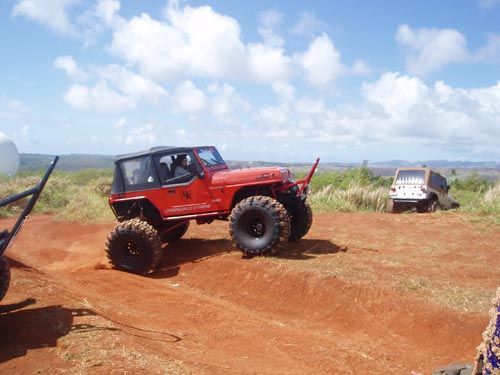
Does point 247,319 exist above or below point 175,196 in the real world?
below

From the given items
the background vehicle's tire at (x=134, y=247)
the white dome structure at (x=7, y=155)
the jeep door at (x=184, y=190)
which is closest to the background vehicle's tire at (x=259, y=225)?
the jeep door at (x=184, y=190)

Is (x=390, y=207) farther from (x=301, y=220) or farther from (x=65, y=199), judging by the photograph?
(x=65, y=199)

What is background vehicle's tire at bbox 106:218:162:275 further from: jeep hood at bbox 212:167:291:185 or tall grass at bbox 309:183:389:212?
tall grass at bbox 309:183:389:212

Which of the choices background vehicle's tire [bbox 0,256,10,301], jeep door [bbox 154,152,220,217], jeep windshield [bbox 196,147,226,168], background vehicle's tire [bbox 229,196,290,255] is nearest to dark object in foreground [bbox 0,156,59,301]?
background vehicle's tire [bbox 0,256,10,301]

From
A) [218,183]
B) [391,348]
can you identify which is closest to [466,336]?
[391,348]

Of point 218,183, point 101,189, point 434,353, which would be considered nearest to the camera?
point 434,353

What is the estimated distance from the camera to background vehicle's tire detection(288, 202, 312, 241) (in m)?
9.21

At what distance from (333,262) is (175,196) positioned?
10.1ft

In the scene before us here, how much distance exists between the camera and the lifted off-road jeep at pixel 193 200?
8.08 m

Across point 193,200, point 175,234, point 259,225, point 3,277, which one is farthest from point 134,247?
point 3,277

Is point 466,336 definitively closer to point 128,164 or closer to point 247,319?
point 247,319

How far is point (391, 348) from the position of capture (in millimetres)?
5180

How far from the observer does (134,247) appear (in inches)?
341

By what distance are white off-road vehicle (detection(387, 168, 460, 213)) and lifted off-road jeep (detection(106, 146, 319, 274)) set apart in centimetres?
796
